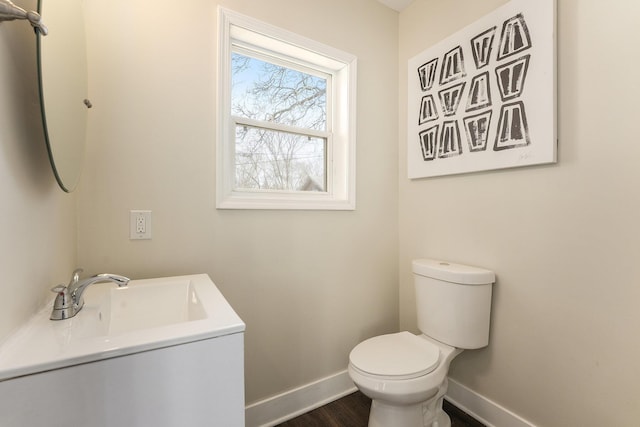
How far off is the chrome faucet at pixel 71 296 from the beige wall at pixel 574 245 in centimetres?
160

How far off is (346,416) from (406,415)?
0.44 meters

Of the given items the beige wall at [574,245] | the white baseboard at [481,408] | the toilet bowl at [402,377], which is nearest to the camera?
the beige wall at [574,245]

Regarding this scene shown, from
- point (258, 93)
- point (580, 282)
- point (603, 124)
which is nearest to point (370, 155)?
point (258, 93)

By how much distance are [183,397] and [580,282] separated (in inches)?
57.5

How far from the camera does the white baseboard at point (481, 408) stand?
1.33 meters

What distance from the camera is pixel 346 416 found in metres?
1.50

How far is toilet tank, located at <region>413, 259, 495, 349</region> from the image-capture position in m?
Answer: 1.35

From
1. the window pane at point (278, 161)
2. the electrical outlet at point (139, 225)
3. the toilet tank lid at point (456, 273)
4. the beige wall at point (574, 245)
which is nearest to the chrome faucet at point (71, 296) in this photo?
the electrical outlet at point (139, 225)

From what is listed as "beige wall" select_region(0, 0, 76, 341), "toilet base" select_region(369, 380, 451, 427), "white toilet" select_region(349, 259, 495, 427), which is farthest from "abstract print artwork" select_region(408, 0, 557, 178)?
"beige wall" select_region(0, 0, 76, 341)

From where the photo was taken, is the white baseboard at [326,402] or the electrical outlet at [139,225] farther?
the white baseboard at [326,402]

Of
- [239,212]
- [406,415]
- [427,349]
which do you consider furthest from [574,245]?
[239,212]

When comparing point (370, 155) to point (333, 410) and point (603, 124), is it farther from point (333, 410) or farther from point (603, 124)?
point (333, 410)

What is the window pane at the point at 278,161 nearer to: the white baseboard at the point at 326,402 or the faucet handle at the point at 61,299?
the faucet handle at the point at 61,299

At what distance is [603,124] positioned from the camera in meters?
1.06
